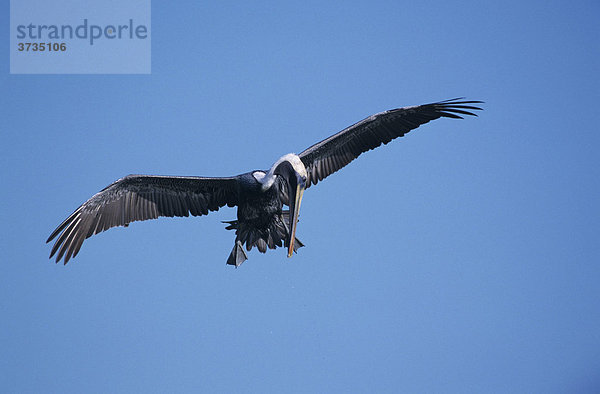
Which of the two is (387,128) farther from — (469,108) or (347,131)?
(469,108)

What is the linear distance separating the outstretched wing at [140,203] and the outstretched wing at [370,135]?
4.11 feet

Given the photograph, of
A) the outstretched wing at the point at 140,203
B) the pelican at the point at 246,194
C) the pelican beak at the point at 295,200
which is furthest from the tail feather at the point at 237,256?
the pelican beak at the point at 295,200

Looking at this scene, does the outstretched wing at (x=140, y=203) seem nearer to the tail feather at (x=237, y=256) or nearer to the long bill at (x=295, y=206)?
the tail feather at (x=237, y=256)

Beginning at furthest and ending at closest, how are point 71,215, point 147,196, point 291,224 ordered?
1. point 147,196
2. point 71,215
3. point 291,224

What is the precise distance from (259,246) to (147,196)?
1.76 metres

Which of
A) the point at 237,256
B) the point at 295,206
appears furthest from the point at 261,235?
the point at 295,206

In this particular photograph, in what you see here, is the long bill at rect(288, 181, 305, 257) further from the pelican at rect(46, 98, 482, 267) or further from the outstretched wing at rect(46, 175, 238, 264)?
the outstretched wing at rect(46, 175, 238, 264)

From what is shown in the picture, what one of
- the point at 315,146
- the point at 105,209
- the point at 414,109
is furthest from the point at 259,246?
the point at 414,109

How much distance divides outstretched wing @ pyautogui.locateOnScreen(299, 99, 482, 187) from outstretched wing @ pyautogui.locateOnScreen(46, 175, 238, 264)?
4.11ft

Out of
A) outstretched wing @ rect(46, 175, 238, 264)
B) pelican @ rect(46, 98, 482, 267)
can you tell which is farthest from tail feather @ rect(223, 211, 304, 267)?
outstretched wing @ rect(46, 175, 238, 264)

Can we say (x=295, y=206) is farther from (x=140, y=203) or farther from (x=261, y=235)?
(x=140, y=203)

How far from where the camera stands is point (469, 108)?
835 cm

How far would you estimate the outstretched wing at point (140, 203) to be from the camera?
25.8ft

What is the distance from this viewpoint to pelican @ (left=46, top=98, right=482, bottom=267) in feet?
25.4
